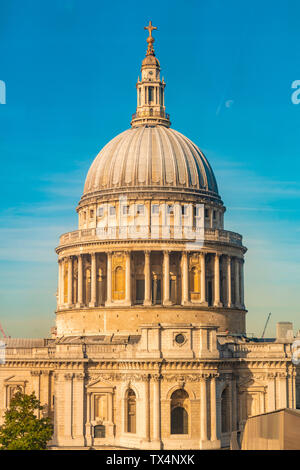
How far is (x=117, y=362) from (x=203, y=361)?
30.2ft

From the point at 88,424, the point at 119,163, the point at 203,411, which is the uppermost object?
the point at 119,163

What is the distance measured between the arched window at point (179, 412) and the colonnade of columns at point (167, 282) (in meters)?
16.0

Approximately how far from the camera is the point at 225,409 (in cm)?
9119

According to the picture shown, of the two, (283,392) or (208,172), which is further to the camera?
(208,172)

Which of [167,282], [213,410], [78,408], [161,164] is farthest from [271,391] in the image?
[161,164]

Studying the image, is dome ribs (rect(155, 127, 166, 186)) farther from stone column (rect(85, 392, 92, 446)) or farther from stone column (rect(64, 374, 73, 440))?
stone column (rect(85, 392, 92, 446))

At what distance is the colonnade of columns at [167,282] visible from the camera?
101875 mm

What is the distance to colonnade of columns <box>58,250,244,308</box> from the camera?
4011 inches

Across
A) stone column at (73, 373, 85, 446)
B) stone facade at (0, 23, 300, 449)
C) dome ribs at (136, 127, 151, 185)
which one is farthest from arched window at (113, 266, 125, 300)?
stone column at (73, 373, 85, 446)

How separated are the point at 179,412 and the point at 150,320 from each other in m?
15.9

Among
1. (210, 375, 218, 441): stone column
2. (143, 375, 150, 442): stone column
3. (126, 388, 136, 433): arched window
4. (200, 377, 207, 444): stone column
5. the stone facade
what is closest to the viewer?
(143, 375, 150, 442): stone column

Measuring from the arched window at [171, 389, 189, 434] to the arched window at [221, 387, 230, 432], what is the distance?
5601mm

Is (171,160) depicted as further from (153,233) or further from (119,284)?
(119,284)
